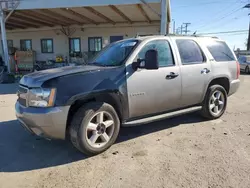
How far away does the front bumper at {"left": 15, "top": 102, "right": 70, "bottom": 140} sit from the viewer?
10.2 feet

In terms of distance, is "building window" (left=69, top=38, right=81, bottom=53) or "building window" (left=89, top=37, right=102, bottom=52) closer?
"building window" (left=89, top=37, right=102, bottom=52)

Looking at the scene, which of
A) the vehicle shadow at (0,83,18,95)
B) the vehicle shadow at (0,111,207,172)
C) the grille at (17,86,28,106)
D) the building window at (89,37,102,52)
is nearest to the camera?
the vehicle shadow at (0,111,207,172)

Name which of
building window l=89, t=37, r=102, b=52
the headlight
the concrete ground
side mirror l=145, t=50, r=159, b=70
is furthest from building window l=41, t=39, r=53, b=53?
side mirror l=145, t=50, r=159, b=70

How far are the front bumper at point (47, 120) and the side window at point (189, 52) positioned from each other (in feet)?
8.41

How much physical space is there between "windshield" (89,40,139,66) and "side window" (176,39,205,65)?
102 cm

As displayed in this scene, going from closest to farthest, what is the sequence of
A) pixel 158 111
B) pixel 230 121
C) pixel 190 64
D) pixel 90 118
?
pixel 90 118
pixel 158 111
pixel 190 64
pixel 230 121

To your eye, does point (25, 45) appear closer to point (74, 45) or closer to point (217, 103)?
point (74, 45)

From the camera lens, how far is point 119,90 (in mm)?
3543

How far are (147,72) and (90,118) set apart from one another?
1.28 m

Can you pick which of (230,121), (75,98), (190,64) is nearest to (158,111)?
(190,64)

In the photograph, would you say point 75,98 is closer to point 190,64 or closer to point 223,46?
point 190,64

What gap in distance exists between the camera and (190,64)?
4.46 metres

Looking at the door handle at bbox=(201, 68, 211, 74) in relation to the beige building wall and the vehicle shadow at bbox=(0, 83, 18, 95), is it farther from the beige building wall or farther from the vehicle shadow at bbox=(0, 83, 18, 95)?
the beige building wall

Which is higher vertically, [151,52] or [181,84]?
[151,52]
